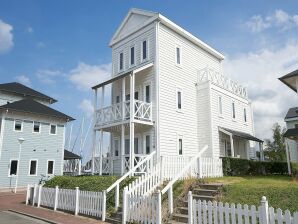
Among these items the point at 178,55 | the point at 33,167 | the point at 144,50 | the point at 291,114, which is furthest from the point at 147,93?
the point at 291,114

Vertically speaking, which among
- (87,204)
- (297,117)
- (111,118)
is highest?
(297,117)

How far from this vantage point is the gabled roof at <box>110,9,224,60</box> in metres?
21.0

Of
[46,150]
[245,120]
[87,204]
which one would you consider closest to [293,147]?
[245,120]

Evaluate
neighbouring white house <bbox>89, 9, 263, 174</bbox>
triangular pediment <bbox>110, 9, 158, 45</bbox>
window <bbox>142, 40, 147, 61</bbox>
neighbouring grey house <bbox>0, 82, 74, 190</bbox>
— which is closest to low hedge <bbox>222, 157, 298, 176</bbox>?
neighbouring white house <bbox>89, 9, 263, 174</bbox>

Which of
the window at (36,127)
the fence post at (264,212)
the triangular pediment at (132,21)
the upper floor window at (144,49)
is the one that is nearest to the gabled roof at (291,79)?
the upper floor window at (144,49)

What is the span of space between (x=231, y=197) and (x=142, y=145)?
33.9 feet

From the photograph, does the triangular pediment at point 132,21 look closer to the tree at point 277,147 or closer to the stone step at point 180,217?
the stone step at point 180,217

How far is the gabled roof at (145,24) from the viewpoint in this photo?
2103cm

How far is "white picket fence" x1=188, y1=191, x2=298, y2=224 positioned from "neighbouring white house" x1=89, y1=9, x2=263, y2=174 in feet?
31.4

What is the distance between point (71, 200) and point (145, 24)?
14.0m

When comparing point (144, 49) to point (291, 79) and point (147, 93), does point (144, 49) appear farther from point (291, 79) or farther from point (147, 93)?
point (291, 79)

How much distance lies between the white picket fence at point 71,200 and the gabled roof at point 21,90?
2285 centimetres

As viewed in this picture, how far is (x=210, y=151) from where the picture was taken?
20.6 meters

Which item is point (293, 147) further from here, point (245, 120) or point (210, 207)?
point (210, 207)
